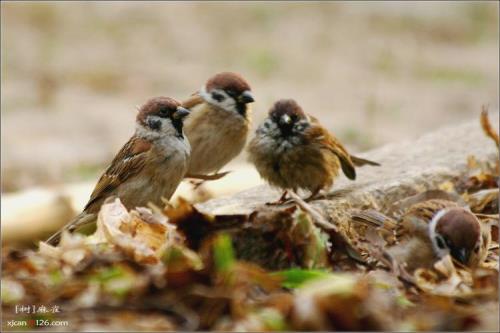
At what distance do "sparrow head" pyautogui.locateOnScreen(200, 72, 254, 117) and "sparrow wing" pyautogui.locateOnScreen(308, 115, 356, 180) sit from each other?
841 millimetres

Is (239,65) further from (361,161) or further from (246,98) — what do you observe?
(361,161)

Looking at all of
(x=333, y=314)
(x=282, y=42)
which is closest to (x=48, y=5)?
(x=282, y=42)

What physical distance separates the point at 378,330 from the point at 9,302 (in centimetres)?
103

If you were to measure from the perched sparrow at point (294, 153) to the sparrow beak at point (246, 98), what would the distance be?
0.79m

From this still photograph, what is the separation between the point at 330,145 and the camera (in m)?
5.33

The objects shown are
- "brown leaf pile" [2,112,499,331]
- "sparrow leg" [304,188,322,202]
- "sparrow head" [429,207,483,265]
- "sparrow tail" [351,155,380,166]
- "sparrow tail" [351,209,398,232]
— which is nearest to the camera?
"brown leaf pile" [2,112,499,331]

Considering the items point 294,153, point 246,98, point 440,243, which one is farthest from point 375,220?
point 246,98

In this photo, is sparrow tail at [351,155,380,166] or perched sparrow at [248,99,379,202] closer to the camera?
perched sparrow at [248,99,379,202]

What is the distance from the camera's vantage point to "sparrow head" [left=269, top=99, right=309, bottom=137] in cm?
524

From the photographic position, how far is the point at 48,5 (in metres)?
13.0

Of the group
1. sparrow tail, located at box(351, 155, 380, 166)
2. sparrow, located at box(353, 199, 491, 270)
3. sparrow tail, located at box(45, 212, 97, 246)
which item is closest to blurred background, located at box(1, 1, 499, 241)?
sparrow tail, located at box(351, 155, 380, 166)

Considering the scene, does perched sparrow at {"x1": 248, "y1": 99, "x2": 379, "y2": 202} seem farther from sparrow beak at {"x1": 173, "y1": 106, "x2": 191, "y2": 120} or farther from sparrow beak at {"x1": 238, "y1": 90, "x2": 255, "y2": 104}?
sparrow beak at {"x1": 238, "y1": 90, "x2": 255, "y2": 104}

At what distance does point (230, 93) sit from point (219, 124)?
191 mm

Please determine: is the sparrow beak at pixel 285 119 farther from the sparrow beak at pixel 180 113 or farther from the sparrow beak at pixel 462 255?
the sparrow beak at pixel 462 255
